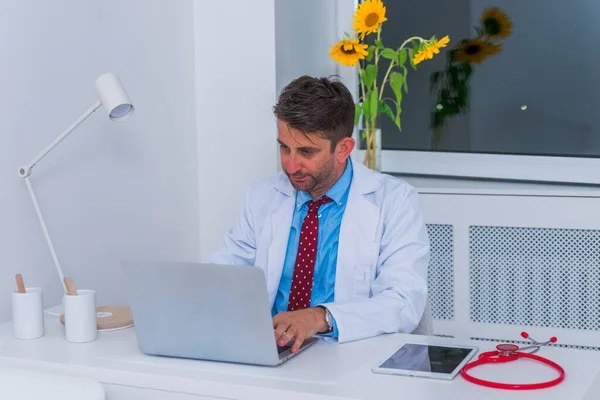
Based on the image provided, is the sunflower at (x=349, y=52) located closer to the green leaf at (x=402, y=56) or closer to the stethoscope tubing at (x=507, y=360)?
the green leaf at (x=402, y=56)

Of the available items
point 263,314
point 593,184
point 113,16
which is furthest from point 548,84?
point 263,314

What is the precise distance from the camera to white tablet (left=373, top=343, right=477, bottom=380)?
63.0 inches

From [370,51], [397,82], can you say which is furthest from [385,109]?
[370,51]

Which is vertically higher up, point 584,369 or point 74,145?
point 74,145

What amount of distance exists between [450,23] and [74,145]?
4.79ft

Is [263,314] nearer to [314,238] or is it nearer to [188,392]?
[188,392]

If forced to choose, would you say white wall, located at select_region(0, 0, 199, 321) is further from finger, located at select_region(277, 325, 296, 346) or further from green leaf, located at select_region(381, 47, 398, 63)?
finger, located at select_region(277, 325, 296, 346)

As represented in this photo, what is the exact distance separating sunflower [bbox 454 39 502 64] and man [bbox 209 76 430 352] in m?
1.03

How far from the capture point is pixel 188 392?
Result: 5.26ft

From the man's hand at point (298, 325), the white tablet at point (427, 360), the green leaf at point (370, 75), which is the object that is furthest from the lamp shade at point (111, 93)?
the green leaf at point (370, 75)

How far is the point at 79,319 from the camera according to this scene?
6.19 ft

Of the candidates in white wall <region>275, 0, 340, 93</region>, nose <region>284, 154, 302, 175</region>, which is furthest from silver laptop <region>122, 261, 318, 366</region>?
white wall <region>275, 0, 340, 93</region>

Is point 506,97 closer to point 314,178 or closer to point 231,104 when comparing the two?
point 231,104

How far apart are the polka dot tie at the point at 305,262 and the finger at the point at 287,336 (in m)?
0.40
